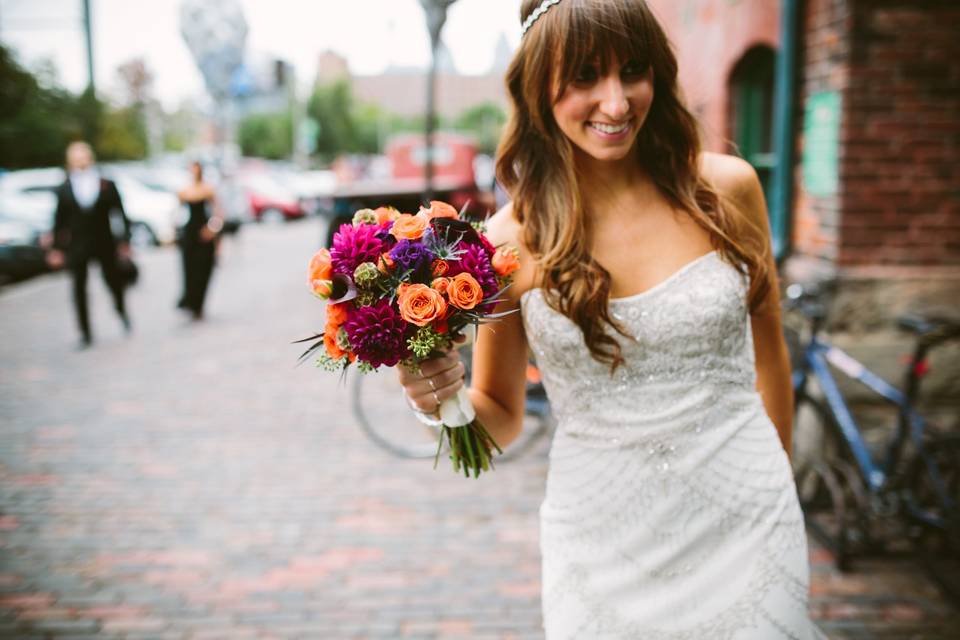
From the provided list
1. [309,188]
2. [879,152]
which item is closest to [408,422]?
[879,152]

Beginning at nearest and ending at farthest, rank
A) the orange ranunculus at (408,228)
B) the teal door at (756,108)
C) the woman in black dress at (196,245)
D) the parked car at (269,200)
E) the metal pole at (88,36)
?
the orange ranunculus at (408,228), the teal door at (756,108), the woman in black dress at (196,245), the metal pole at (88,36), the parked car at (269,200)

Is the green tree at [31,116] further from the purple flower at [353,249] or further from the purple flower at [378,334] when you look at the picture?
the purple flower at [378,334]

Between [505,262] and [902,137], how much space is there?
343 cm

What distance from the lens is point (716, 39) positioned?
7.32 meters

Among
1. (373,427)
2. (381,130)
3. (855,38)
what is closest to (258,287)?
(373,427)

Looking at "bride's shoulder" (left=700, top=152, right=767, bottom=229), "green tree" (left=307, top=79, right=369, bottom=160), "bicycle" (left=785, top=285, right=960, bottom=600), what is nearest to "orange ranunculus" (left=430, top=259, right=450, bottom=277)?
"bride's shoulder" (left=700, top=152, right=767, bottom=229)

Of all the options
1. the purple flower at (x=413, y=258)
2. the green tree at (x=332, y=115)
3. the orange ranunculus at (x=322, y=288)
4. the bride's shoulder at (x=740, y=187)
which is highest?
the green tree at (x=332, y=115)

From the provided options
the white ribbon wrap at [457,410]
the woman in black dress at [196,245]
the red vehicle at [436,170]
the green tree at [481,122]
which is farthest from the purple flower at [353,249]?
the green tree at [481,122]

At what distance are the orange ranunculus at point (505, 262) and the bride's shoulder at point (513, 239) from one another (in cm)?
14

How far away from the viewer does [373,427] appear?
658 centimetres

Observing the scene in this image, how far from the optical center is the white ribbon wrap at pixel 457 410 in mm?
1906

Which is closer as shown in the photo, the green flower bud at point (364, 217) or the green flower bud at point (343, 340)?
the green flower bud at point (343, 340)

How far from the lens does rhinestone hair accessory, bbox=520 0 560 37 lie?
191 cm

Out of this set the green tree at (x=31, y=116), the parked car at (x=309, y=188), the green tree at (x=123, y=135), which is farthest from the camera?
the green tree at (x=123, y=135)
